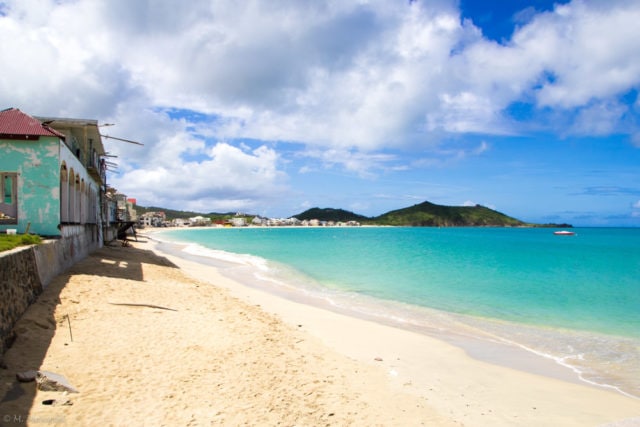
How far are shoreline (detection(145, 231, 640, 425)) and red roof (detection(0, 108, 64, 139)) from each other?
9.93m

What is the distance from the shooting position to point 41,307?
901 centimetres

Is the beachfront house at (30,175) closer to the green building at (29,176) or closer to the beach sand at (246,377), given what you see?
the green building at (29,176)

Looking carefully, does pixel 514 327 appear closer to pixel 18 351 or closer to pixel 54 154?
pixel 18 351

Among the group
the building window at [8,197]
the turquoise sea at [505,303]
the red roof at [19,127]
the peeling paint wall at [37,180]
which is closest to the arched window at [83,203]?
the red roof at [19,127]

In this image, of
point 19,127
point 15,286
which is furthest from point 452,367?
point 19,127

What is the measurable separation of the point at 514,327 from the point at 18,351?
1354cm

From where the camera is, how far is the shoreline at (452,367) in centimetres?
745

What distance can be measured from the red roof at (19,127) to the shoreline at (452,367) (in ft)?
32.6

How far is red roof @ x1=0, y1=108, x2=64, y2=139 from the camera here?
13.4m

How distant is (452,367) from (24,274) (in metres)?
Result: 9.67

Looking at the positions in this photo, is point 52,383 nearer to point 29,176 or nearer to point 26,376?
point 26,376

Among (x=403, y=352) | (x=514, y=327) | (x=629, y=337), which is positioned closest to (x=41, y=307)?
(x=403, y=352)

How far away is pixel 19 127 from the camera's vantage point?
1370 centimetres

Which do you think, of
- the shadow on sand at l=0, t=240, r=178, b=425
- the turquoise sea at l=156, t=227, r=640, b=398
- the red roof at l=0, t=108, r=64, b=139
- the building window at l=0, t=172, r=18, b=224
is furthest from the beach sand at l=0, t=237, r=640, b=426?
the red roof at l=0, t=108, r=64, b=139
